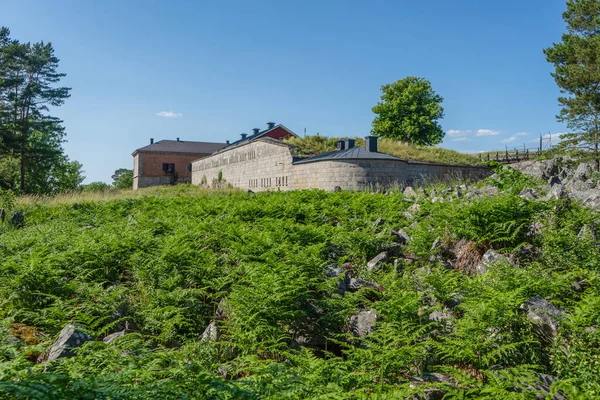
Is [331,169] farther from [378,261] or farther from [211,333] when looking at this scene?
[211,333]

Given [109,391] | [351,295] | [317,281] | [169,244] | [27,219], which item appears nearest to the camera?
[109,391]

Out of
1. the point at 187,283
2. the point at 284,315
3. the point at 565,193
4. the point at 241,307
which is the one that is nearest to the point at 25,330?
the point at 187,283

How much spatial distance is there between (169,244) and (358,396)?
5525 mm

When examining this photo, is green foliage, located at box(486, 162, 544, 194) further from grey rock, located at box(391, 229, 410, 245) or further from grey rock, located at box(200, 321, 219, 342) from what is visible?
grey rock, located at box(200, 321, 219, 342)

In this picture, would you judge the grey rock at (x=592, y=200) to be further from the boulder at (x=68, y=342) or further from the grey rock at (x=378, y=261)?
the boulder at (x=68, y=342)

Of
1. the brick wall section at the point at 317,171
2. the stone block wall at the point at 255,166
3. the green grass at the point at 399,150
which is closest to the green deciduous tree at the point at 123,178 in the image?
the stone block wall at the point at 255,166

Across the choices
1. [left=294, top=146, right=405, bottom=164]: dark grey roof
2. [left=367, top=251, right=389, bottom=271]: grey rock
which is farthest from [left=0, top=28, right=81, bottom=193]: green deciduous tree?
[left=367, top=251, right=389, bottom=271]: grey rock

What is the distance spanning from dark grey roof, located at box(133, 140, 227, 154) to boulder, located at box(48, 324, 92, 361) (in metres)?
61.7

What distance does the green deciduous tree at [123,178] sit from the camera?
270 ft

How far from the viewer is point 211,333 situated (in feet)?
16.3

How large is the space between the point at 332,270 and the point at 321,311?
142 cm

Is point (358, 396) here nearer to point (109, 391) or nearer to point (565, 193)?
point (109, 391)

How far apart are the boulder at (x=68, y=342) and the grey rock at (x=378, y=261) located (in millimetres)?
4321

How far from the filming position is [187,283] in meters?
6.42
